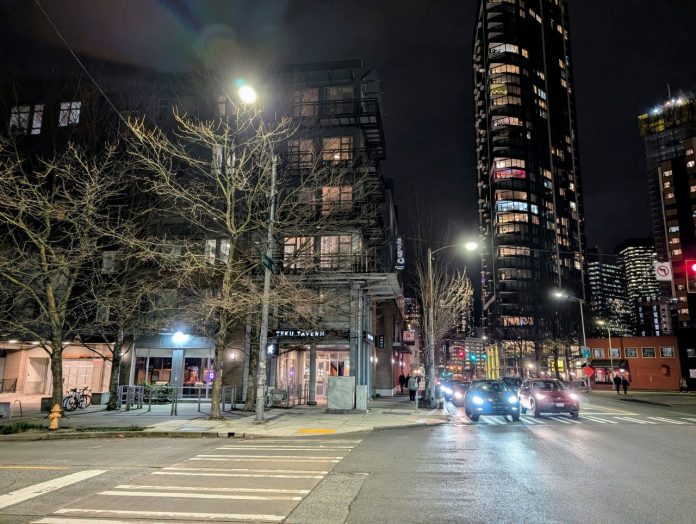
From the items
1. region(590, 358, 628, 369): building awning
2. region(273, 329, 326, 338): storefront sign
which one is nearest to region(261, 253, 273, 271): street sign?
region(273, 329, 326, 338): storefront sign

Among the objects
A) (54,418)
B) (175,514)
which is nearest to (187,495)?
(175,514)

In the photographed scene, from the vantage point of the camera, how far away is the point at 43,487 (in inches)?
309

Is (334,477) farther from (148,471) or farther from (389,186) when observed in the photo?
(389,186)

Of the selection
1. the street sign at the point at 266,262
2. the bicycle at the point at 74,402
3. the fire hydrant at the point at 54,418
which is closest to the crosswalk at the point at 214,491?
the fire hydrant at the point at 54,418

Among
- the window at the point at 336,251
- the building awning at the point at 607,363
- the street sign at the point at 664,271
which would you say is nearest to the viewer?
the street sign at the point at 664,271

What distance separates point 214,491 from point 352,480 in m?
2.30

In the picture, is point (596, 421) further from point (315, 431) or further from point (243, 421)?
point (243, 421)

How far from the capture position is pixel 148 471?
9180 millimetres

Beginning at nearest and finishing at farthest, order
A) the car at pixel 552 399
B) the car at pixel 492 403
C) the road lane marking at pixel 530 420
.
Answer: the road lane marking at pixel 530 420 < the car at pixel 492 403 < the car at pixel 552 399

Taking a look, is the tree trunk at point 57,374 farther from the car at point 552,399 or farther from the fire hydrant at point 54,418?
the car at point 552,399

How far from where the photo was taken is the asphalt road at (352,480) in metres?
6.34

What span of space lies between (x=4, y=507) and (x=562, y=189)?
536 ft

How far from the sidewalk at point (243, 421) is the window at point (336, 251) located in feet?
25.8

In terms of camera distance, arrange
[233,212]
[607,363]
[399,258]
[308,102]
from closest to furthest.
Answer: [233,212] < [399,258] < [308,102] < [607,363]
